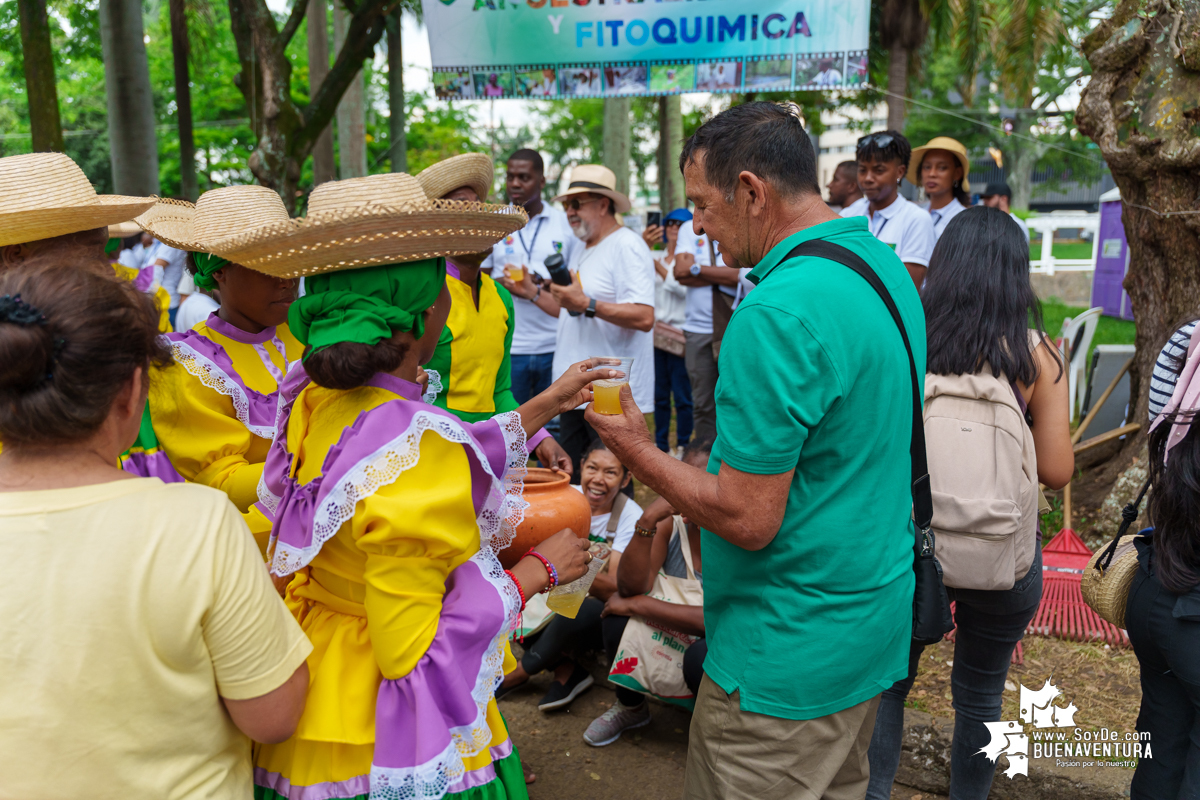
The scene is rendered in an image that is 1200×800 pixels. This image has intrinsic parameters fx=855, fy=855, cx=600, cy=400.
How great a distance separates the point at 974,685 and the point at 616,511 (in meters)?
1.78

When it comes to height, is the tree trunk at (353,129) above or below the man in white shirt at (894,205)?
above

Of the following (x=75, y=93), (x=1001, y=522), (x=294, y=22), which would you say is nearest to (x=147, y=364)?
(x=1001, y=522)

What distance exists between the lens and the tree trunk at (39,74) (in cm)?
853

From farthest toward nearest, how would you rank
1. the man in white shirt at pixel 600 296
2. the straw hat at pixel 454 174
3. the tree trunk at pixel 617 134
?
the tree trunk at pixel 617 134
the man in white shirt at pixel 600 296
the straw hat at pixel 454 174

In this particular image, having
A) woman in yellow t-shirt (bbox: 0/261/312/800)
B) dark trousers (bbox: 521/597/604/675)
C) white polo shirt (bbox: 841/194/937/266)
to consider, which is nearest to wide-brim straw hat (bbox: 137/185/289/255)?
woman in yellow t-shirt (bbox: 0/261/312/800)

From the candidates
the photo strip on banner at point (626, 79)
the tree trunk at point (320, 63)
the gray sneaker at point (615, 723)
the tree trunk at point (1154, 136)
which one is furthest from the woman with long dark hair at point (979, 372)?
the tree trunk at point (320, 63)

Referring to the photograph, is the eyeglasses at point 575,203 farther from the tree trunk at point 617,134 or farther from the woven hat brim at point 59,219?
the tree trunk at point 617,134

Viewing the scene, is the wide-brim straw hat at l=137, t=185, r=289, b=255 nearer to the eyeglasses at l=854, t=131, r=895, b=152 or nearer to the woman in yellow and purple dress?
the woman in yellow and purple dress

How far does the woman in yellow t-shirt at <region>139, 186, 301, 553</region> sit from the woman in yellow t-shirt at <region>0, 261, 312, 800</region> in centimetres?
75

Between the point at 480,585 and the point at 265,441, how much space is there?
1049 millimetres

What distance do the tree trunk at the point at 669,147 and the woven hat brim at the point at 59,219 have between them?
1297cm

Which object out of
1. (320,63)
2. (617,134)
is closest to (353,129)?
(320,63)

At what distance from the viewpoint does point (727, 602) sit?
195cm

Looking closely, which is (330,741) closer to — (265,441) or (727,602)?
(727,602)
